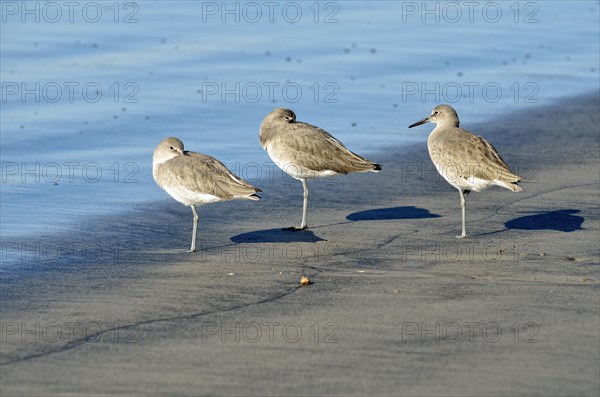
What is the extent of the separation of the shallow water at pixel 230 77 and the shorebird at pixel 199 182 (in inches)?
40.5

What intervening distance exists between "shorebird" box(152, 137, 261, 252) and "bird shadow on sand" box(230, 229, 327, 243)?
371 millimetres

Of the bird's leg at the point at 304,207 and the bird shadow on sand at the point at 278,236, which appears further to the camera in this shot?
the bird's leg at the point at 304,207

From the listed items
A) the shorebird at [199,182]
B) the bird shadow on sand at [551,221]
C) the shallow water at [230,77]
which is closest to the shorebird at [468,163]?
the bird shadow on sand at [551,221]

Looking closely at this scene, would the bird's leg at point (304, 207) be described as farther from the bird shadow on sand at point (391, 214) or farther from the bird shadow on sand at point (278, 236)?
the bird shadow on sand at point (391, 214)

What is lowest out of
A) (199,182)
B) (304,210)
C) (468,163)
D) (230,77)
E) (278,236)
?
(278,236)

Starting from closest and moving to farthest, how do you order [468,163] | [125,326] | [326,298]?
[125,326] < [326,298] < [468,163]

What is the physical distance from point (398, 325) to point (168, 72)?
9811 mm

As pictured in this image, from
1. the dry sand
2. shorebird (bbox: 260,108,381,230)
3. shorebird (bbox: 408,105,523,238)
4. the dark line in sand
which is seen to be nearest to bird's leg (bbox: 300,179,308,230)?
shorebird (bbox: 260,108,381,230)

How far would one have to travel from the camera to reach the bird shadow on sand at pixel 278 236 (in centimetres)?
1017

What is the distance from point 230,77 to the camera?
16438 mm

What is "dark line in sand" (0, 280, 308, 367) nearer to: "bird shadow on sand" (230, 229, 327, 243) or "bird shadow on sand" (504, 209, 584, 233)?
"bird shadow on sand" (230, 229, 327, 243)

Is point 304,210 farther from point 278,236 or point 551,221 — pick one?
point 551,221

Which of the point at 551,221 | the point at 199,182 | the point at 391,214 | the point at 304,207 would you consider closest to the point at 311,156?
the point at 304,207

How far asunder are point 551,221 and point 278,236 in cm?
246
